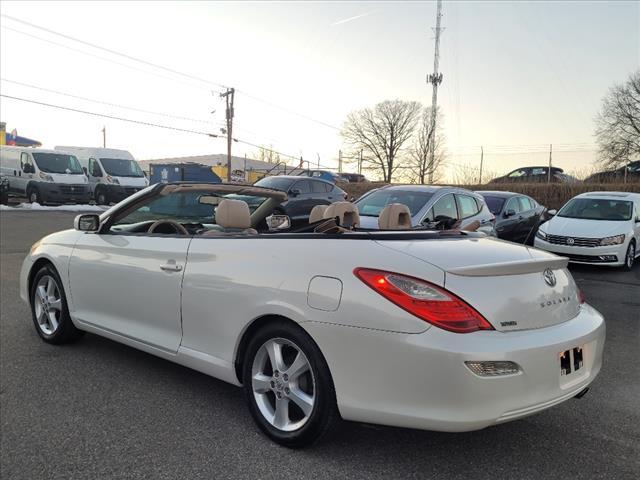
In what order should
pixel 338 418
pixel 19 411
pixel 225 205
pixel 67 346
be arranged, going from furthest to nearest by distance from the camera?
pixel 67 346 < pixel 225 205 < pixel 19 411 < pixel 338 418

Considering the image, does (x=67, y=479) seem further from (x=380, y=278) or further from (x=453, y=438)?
(x=453, y=438)

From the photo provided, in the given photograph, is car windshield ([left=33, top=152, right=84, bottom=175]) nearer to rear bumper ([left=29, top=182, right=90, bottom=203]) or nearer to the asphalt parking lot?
rear bumper ([left=29, top=182, right=90, bottom=203])

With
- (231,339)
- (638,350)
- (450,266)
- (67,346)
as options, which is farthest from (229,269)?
(638,350)

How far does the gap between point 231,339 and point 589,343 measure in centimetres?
198

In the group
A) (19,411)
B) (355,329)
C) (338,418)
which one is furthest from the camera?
(19,411)

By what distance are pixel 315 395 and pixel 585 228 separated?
8.95 m

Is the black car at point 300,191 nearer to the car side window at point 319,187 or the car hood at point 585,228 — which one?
the car side window at point 319,187

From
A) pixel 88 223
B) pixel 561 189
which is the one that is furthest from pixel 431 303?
pixel 561 189

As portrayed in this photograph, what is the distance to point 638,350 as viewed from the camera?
4.82 m

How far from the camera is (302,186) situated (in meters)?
14.6

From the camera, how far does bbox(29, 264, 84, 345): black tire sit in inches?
176

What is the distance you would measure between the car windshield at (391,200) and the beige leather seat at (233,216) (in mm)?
5114

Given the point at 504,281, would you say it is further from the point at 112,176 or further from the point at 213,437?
the point at 112,176

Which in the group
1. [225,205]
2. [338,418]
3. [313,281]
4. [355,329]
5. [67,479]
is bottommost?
[67,479]
